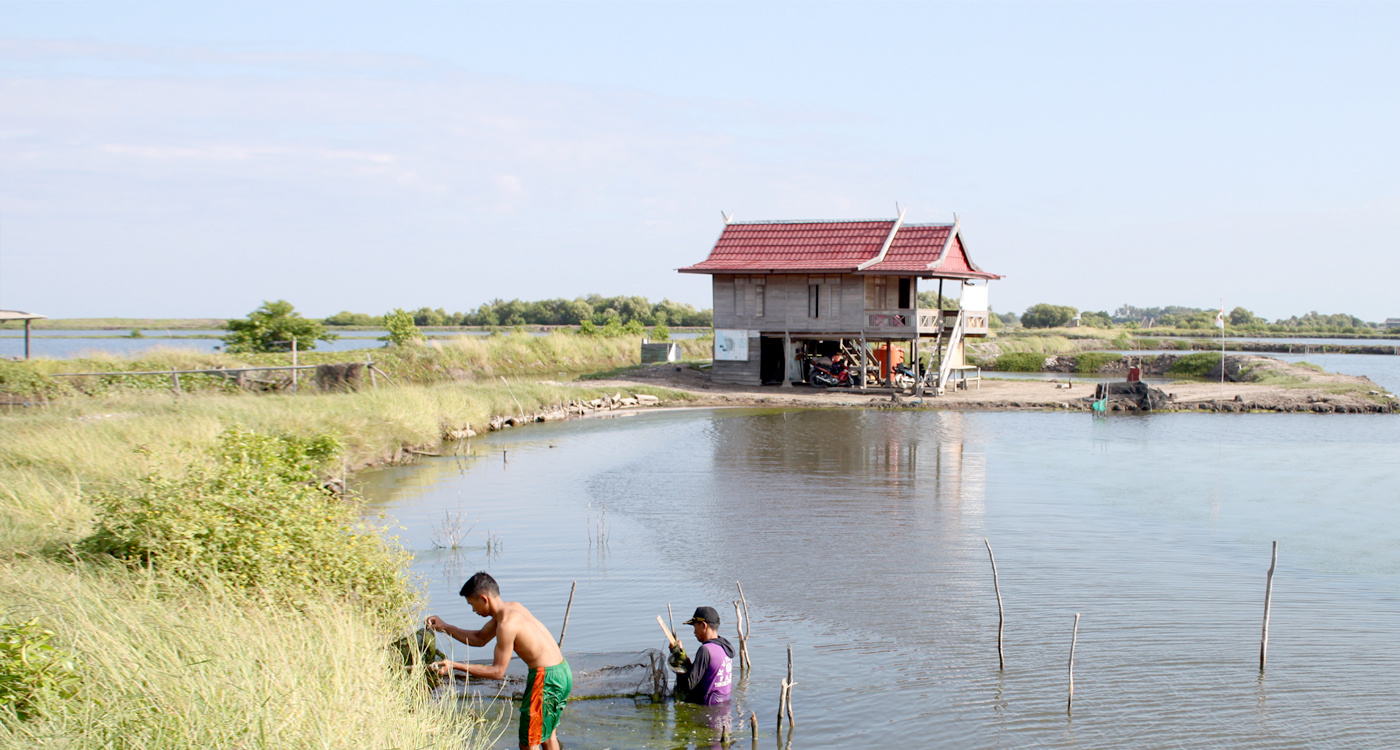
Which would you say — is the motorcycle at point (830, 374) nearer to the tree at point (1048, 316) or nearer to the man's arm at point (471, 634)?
the man's arm at point (471, 634)

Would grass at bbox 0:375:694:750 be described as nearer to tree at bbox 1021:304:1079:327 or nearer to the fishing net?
the fishing net


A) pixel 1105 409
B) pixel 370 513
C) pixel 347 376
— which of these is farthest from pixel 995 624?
pixel 1105 409

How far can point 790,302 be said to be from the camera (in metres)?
34.2

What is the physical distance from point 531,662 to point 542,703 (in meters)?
0.28

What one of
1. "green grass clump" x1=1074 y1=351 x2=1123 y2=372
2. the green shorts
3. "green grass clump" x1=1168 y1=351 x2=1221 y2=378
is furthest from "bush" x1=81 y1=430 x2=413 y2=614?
"green grass clump" x1=1074 y1=351 x2=1123 y2=372

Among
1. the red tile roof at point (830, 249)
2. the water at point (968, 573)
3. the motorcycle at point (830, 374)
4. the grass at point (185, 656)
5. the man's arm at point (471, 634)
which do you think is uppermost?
the red tile roof at point (830, 249)

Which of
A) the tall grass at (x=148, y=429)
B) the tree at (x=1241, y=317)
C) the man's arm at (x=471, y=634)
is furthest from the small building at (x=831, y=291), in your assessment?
the tree at (x=1241, y=317)

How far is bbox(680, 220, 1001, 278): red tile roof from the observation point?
3341 cm

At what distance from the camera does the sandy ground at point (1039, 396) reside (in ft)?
102

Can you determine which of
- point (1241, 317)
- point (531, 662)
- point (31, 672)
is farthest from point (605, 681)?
point (1241, 317)

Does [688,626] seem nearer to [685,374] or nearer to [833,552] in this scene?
[833,552]

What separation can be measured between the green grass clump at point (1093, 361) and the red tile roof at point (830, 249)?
1873 cm

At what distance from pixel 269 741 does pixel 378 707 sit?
0.87m

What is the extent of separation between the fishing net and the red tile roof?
2574 cm
